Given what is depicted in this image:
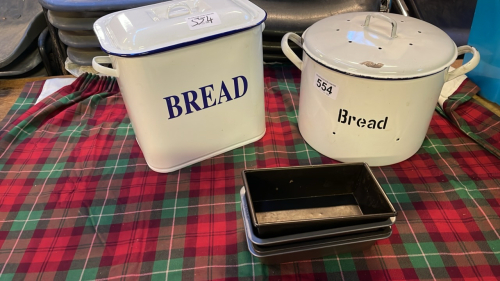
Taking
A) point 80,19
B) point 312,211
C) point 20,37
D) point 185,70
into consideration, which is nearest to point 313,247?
point 312,211

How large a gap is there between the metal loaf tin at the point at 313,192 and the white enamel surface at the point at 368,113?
0.09 m

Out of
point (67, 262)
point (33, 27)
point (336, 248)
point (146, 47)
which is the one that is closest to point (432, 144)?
point (336, 248)

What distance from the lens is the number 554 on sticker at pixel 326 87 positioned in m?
0.61

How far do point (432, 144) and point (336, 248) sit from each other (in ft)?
1.27

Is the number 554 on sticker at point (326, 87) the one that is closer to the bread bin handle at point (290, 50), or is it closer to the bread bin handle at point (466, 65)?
the bread bin handle at point (290, 50)

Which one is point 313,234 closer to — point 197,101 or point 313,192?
point 313,192

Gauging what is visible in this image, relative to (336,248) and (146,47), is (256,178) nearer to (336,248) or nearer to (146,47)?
(336,248)

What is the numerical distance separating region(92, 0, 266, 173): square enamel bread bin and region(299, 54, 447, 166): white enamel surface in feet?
0.41

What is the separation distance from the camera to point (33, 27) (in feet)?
3.50

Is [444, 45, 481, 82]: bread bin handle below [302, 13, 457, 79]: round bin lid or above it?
below

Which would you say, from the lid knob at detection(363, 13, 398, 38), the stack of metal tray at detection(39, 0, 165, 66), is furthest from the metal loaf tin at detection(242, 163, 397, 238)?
the stack of metal tray at detection(39, 0, 165, 66)

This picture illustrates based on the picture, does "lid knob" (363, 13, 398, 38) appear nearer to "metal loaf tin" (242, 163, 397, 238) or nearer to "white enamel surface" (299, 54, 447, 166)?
"white enamel surface" (299, 54, 447, 166)

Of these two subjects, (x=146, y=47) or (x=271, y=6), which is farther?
(x=271, y=6)

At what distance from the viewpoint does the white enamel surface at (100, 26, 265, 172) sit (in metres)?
0.57
